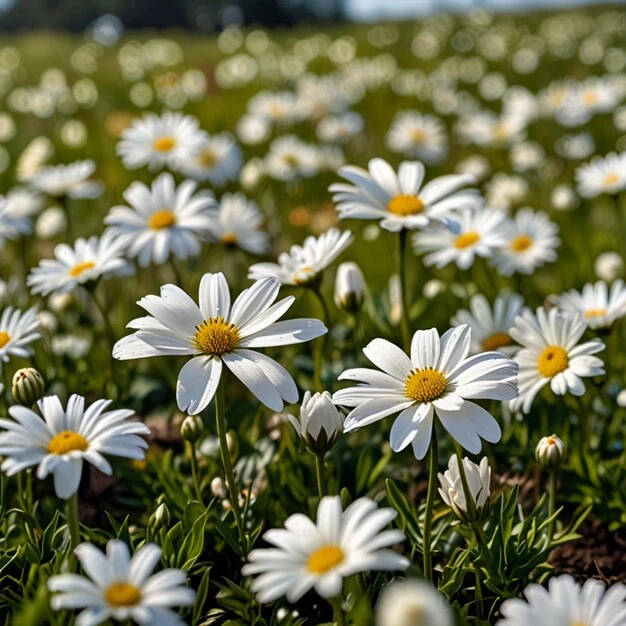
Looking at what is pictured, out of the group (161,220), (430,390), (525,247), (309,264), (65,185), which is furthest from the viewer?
(65,185)

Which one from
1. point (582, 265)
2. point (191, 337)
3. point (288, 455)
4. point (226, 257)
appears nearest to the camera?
point (191, 337)

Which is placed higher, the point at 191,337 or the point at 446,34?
the point at 446,34

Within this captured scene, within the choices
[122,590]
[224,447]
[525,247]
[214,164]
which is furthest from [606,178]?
[122,590]

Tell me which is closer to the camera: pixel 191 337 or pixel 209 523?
pixel 191 337

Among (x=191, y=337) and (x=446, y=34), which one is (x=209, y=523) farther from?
(x=446, y=34)

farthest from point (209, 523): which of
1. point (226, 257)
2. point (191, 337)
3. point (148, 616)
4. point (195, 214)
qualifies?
point (226, 257)

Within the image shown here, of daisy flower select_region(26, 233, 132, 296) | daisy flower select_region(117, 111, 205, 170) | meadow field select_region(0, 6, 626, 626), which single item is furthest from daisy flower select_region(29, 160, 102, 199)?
daisy flower select_region(26, 233, 132, 296)

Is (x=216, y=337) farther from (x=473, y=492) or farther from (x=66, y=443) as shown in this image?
(x=473, y=492)

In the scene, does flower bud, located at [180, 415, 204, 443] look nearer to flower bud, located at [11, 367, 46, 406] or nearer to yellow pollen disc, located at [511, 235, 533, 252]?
flower bud, located at [11, 367, 46, 406]
